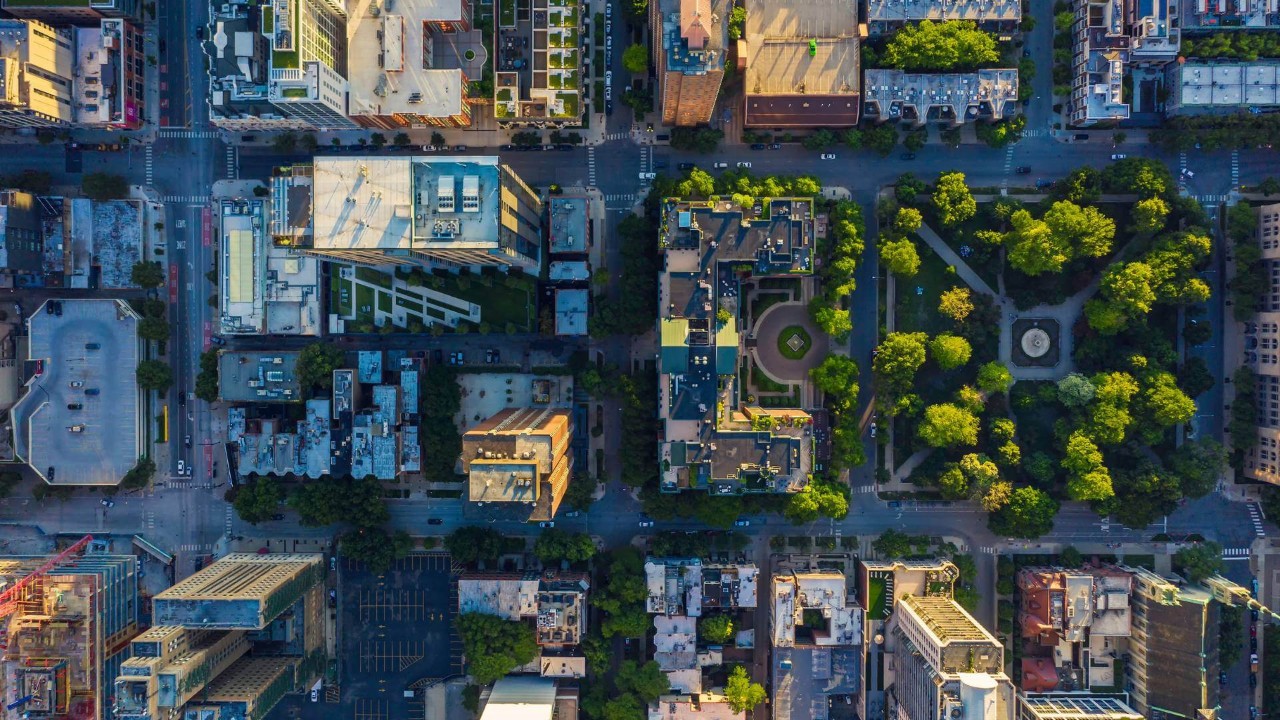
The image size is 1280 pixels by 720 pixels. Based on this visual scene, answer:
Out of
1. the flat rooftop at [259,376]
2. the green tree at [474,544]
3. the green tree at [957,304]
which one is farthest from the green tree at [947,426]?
the flat rooftop at [259,376]

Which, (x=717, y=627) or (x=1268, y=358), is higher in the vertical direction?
(x=1268, y=358)

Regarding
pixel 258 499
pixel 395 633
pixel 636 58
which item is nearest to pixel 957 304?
pixel 636 58

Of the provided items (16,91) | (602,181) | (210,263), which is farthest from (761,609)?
(16,91)

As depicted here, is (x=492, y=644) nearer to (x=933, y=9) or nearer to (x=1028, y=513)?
(x=1028, y=513)

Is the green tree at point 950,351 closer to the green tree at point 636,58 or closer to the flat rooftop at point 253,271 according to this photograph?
the green tree at point 636,58

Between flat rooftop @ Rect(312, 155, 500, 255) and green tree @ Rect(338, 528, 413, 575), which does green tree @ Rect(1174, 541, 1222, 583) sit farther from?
green tree @ Rect(338, 528, 413, 575)

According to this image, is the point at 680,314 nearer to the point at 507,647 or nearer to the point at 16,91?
the point at 507,647

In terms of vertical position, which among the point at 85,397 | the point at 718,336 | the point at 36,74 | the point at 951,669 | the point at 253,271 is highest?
the point at 36,74
